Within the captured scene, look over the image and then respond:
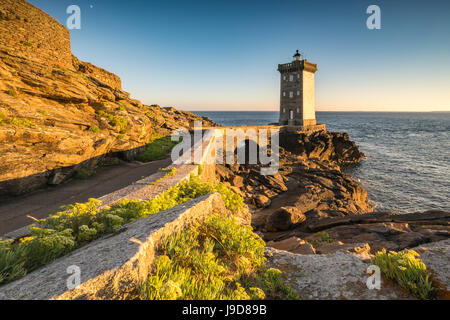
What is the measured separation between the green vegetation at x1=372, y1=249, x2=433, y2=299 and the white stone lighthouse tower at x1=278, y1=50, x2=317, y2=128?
35.4 meters

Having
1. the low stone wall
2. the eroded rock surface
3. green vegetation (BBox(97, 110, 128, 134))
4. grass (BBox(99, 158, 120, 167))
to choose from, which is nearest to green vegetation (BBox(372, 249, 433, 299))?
the eroded rock surface

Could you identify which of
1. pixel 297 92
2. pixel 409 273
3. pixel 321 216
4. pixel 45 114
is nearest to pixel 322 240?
pixel 409 273

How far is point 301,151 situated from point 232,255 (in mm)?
31095

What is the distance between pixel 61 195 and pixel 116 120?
6.95 metres

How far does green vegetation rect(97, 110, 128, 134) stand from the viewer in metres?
13.2

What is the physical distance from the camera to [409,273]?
2.68 m

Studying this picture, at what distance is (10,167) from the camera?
7492 millimetres

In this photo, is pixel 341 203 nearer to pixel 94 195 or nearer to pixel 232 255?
pixel 232 255

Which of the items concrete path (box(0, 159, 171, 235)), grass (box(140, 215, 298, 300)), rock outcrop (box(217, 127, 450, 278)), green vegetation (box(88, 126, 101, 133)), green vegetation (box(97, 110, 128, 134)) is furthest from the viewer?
green vegetation (box(97, 110, 128, 134))

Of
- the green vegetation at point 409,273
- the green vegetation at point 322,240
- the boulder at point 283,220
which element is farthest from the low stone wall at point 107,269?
the boulder at point 283,220

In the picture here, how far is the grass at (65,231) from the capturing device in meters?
2.71

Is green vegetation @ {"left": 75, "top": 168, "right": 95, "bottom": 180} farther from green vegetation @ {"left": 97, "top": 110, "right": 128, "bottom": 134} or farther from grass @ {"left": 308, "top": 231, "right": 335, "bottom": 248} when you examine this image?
grass @ {"left": 308, "top": 231, "right": 335, "bottom": 248}

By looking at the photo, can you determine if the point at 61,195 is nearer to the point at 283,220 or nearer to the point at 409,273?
the point at 283,220

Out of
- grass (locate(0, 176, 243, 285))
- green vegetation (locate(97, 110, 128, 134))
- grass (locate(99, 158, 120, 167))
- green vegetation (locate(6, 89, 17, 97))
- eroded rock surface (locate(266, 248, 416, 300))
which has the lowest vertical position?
eroded rock surface (locate(266, 248, 416, 300))
